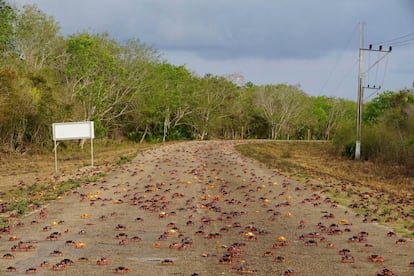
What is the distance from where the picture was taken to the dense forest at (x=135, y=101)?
34.6 meters

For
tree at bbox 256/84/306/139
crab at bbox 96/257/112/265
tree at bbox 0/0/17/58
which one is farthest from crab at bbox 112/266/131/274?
tree at bbox 256/84/306/139

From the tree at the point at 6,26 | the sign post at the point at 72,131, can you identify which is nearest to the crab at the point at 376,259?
the sign post at the point at 72,131

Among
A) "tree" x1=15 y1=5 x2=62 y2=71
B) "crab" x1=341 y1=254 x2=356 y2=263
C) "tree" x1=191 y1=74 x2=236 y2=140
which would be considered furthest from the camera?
"tree" x1=191 y1=74 x2=236 y2=140

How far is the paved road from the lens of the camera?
792 cm

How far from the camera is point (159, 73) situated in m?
56.8

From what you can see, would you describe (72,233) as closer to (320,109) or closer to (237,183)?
(237,183)

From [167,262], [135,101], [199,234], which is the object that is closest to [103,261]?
[167,262]

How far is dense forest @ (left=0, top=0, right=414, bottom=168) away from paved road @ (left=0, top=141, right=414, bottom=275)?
18.1m

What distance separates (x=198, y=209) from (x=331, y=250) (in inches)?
189

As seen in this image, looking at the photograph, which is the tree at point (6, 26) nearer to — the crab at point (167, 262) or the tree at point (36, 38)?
the tree at point (36, 38)

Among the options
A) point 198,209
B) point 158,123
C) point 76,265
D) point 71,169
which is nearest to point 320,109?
point 158,123

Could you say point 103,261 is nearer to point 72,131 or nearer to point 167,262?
point 167,262

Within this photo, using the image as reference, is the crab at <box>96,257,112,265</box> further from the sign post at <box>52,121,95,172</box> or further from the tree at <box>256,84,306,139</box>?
the tree at <box>256,84,306,139</box>

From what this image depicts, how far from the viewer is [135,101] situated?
53.0 m
